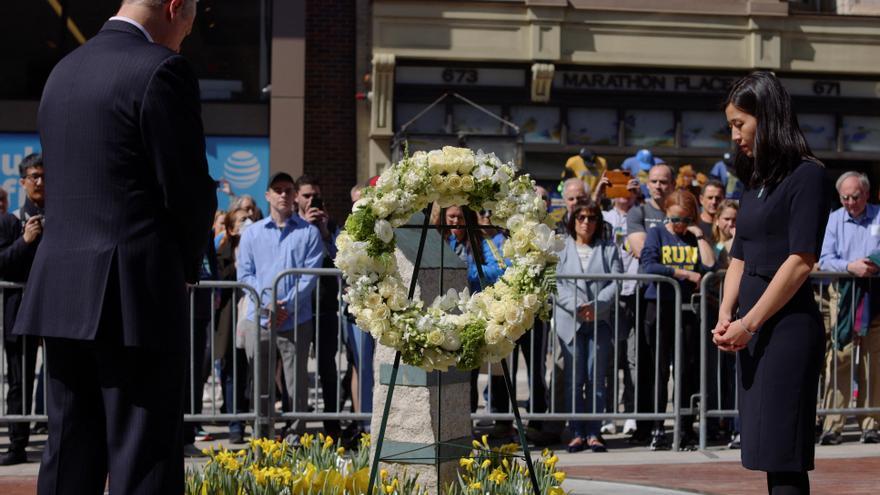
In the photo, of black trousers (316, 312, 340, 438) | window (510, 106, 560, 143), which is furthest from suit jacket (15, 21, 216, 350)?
window (510, 106, 560, 143)

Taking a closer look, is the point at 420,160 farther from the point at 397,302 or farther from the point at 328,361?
the point at 328,361

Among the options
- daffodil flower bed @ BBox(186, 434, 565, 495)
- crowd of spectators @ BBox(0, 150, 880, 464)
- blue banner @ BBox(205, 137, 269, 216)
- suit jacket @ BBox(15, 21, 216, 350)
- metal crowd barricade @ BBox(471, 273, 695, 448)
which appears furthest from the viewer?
blue banner @ BBox(205, 137, 269, 216)

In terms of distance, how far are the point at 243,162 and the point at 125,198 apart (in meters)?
15.9

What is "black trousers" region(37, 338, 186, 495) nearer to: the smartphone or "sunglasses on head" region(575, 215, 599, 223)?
"sunglasses on head" region(575, 215, 599, 223)

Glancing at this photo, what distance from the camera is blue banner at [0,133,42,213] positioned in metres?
19.5

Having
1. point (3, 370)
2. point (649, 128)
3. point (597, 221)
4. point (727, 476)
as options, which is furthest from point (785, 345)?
point (649, 128)

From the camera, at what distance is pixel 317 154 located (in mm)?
20062

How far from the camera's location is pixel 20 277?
9430mm

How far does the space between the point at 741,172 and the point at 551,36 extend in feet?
48.8

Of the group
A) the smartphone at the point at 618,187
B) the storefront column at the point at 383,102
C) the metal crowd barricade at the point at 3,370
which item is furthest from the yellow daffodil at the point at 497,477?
the storefront column at the point at 383,102

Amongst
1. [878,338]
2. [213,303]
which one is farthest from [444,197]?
[878,338]

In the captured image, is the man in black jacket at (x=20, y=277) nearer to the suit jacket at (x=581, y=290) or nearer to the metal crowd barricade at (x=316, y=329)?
the metal crowd barricade at (x=316, y=329)

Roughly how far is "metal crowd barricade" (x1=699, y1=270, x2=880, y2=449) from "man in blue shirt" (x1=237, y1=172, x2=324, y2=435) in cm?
300

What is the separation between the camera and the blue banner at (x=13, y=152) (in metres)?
19.5
